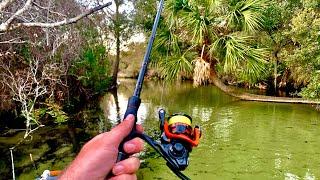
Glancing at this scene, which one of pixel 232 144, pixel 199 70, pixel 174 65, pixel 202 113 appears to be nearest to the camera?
pixel 232 144

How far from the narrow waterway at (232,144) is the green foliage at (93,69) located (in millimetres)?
1363

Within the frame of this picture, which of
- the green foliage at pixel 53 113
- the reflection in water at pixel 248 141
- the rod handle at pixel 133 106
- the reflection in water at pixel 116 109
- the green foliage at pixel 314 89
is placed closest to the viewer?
the rod handle at pixel 133 106

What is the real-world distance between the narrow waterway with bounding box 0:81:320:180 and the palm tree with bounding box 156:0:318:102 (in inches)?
45.0

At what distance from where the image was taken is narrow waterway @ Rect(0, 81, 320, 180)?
5.66 m

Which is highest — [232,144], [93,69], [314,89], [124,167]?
[124,167]

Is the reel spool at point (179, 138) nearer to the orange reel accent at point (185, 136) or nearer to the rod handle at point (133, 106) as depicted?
the orange reel accent at point (185, 136)

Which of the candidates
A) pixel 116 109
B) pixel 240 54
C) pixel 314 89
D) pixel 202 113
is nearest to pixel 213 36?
pixel 240 54

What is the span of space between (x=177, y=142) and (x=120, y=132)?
0.33 meters

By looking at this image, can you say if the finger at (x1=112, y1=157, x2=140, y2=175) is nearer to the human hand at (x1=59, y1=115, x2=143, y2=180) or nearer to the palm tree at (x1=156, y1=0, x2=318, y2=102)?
the human hand at (x1=59, y1=115, x2=143, y2=180)

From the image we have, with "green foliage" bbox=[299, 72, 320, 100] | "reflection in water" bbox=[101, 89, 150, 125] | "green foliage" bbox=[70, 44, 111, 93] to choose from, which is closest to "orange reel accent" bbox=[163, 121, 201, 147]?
"reflection in water" bbox=[101, 89, 150, 125]

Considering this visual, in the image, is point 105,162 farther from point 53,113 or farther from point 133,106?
point 53,113

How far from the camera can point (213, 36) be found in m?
10.8

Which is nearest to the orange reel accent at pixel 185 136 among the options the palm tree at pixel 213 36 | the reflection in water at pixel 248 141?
the reflection in water at pixel 248 141

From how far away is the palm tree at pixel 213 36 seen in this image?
1024 centimetres
